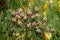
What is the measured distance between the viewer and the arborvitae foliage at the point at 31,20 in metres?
3.55

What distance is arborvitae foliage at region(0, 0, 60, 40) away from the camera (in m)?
3.55

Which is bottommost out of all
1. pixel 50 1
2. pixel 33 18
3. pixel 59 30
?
pixel 59 30

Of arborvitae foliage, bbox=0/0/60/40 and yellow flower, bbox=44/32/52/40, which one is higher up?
arborvitae foliage, bbox=0/0/60/40

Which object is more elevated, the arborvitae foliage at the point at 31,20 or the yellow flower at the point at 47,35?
the arborvitae foliage at the point at 31,20

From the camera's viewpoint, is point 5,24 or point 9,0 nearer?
point 5,24

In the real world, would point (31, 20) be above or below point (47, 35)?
above

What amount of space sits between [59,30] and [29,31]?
51 cm

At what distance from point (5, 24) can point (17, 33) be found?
292mm

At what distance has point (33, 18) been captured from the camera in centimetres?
362

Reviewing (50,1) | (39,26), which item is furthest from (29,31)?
(50,1)

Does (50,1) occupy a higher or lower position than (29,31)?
higher

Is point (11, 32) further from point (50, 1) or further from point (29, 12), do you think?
point (50, 1)

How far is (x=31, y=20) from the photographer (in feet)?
11.9

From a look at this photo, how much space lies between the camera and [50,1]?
3906 mm
